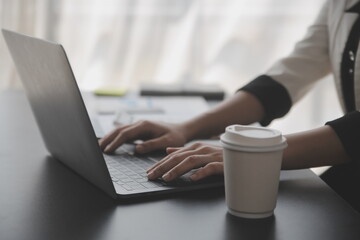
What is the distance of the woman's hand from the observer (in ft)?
2.89

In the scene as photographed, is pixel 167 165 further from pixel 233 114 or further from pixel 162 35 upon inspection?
pixel 162 35

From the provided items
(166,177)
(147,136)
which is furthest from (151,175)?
(147,136)

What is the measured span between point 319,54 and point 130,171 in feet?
2.27

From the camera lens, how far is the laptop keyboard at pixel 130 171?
2.86 feet

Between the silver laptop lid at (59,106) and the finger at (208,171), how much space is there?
→ 0.44ft

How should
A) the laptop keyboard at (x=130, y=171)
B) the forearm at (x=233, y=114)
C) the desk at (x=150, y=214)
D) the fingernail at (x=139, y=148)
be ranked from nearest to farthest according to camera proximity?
1. the desk at (x=150, y=214)
2. the laptop keyboard at (x=130, y=171)
3. the fingernail at (x=139, y=148)
4. the forearm at (x=233, y=114)

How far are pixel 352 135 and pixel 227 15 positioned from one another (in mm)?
1961

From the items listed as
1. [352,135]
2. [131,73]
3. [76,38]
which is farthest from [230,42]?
[352,135]

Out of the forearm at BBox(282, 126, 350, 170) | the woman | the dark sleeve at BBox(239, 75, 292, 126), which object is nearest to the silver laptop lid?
the woman

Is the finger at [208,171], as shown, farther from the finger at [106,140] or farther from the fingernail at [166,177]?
the finger at [106,140]

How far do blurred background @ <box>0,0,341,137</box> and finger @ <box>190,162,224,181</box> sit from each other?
1975 mm

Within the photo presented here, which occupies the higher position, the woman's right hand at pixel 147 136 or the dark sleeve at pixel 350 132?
the dark sleeve at pixel 350 132

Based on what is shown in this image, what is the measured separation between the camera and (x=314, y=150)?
0.97m

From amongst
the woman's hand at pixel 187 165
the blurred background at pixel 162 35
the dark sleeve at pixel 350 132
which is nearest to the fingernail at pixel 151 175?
the woman's hand at pixel 187 165
